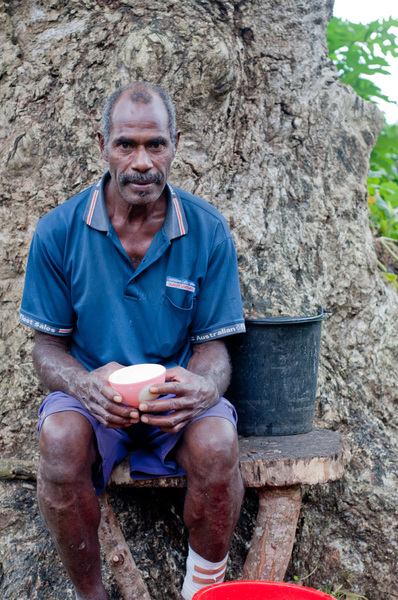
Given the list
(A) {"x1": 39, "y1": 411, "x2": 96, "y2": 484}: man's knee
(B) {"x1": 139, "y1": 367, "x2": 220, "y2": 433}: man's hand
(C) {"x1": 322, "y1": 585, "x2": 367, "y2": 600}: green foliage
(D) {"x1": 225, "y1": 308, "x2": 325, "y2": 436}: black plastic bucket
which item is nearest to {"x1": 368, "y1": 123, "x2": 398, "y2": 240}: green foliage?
(D) {"x1": 225, "y1": 308, "x2": 325, "y2": 436}: black plastic bucket

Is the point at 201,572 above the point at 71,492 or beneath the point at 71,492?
beneath

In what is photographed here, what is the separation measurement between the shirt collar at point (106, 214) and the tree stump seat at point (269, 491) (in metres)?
0.92

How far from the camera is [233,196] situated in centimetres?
324

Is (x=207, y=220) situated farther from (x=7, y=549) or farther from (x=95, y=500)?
(x=7, y=549)

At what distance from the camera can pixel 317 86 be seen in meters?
3.57

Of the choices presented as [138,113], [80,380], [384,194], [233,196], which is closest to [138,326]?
[80,380]

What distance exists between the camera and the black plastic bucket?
2.56 m

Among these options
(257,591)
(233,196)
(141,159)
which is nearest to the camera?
(257,591)

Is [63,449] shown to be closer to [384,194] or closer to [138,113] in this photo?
[138,113]

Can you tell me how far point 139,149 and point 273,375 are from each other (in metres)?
1.10

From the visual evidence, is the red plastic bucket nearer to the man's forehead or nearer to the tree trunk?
the tree trunk

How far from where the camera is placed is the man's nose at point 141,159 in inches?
91.0

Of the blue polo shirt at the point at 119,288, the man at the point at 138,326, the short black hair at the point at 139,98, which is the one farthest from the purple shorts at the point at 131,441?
the short black hair at the point at 139,98

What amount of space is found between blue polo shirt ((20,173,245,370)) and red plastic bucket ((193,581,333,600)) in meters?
0.87
